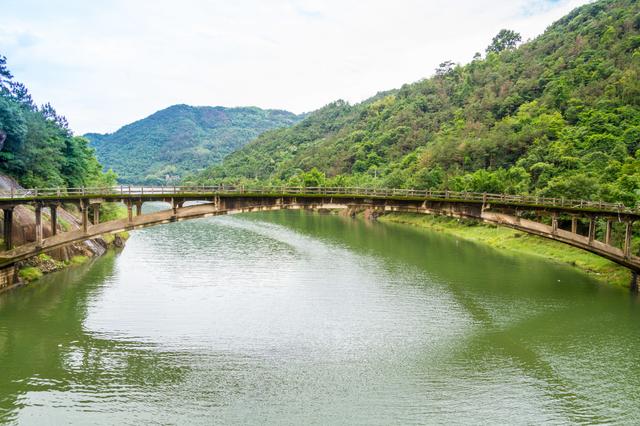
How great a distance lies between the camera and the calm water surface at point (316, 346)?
22.8 meters

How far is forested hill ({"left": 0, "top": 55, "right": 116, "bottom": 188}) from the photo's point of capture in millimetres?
52500

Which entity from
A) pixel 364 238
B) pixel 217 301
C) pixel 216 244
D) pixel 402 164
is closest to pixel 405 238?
pixel 364 238

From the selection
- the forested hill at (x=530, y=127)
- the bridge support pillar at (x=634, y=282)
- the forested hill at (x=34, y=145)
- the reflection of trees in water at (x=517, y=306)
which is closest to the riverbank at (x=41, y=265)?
the forested hill at (x=34, y=145)

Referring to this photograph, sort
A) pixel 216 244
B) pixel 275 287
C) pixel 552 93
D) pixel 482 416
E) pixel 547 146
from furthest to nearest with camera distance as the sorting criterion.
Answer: pixel 552 93
pixel 547 146
pixel 216 244
pixel 275 287
pixel 482 416

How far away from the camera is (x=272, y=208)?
151ft

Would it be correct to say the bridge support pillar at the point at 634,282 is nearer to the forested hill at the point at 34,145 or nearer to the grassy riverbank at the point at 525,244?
the grassy riverbank at the point at 525,244

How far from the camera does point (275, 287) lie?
44656 millimetres

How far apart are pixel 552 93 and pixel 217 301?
101680 millimetres

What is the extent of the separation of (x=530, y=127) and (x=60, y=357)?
98040 millimetres

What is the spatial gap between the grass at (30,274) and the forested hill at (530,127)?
59342 millimetres

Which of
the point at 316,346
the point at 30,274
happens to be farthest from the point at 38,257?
the point at 316,346

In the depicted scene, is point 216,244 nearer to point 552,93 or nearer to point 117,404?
point 117,404

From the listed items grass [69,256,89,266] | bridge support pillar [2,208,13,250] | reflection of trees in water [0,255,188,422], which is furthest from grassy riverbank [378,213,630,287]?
bridge support pillar [2,208,13,250]

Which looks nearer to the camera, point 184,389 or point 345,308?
point 184,389
